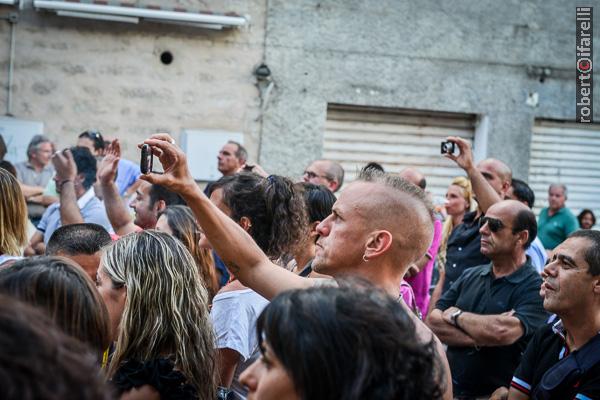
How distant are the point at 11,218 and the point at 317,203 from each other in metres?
1.77

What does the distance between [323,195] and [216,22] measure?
6.79 m

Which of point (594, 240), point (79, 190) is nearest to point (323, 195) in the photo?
point (594, 240)

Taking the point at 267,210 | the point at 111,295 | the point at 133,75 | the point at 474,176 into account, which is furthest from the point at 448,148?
the point at 133,75

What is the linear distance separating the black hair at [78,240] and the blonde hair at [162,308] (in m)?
0.93

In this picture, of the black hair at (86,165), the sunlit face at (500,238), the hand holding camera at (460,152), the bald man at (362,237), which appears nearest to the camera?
the bald man at (362,237)

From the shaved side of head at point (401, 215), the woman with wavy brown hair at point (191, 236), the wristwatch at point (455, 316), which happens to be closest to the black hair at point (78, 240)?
the woman with wavy brown hair at point (191, 236)

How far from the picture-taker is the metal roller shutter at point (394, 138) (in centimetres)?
1273

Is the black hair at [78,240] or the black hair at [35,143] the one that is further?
the black hair at [35,143]

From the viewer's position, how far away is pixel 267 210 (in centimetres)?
448

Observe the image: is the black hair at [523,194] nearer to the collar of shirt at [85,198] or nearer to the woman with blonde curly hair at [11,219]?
the collar of shirt at [85,198]

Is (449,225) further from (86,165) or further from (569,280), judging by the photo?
(569,280)

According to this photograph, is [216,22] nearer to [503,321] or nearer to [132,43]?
[132,43]

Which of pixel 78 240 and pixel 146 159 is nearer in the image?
pixel 146 159

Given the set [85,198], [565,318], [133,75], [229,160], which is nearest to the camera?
[565,318]
